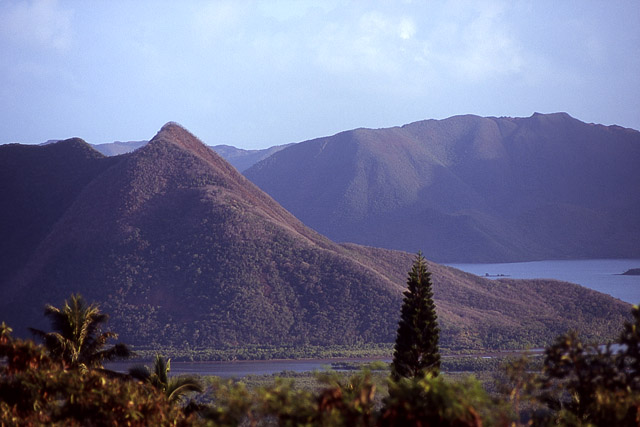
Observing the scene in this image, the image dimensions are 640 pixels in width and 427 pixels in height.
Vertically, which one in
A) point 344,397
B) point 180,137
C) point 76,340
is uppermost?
point 180,137

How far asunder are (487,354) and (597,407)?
5646cm

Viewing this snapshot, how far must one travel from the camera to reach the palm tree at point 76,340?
25062mm

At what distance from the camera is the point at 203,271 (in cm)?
8312

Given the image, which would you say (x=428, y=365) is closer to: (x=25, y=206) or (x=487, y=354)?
(x=487, y=354)

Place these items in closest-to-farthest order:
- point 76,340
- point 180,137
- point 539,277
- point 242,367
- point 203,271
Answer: point 76,340 < point 242,367 < point 203,271 < point 180,137 < point 539,277

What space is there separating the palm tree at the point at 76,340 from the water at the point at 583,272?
114 m

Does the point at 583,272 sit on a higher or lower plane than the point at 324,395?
higher

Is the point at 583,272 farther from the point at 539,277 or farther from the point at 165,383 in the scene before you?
the point at 165,383

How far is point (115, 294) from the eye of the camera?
263 ft

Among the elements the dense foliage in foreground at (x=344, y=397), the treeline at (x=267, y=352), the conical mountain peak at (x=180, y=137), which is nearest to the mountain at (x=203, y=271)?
the conical mountain peak at (x=180, y=137)

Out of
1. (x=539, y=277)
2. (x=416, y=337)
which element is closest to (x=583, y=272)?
(x=539, y=277)

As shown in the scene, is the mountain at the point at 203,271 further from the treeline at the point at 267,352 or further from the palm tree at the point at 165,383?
the palm tree at the point at 165,383

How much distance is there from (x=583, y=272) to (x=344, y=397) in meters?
164

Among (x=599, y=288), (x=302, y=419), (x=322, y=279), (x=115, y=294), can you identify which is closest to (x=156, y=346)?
(x=115, y=294)
